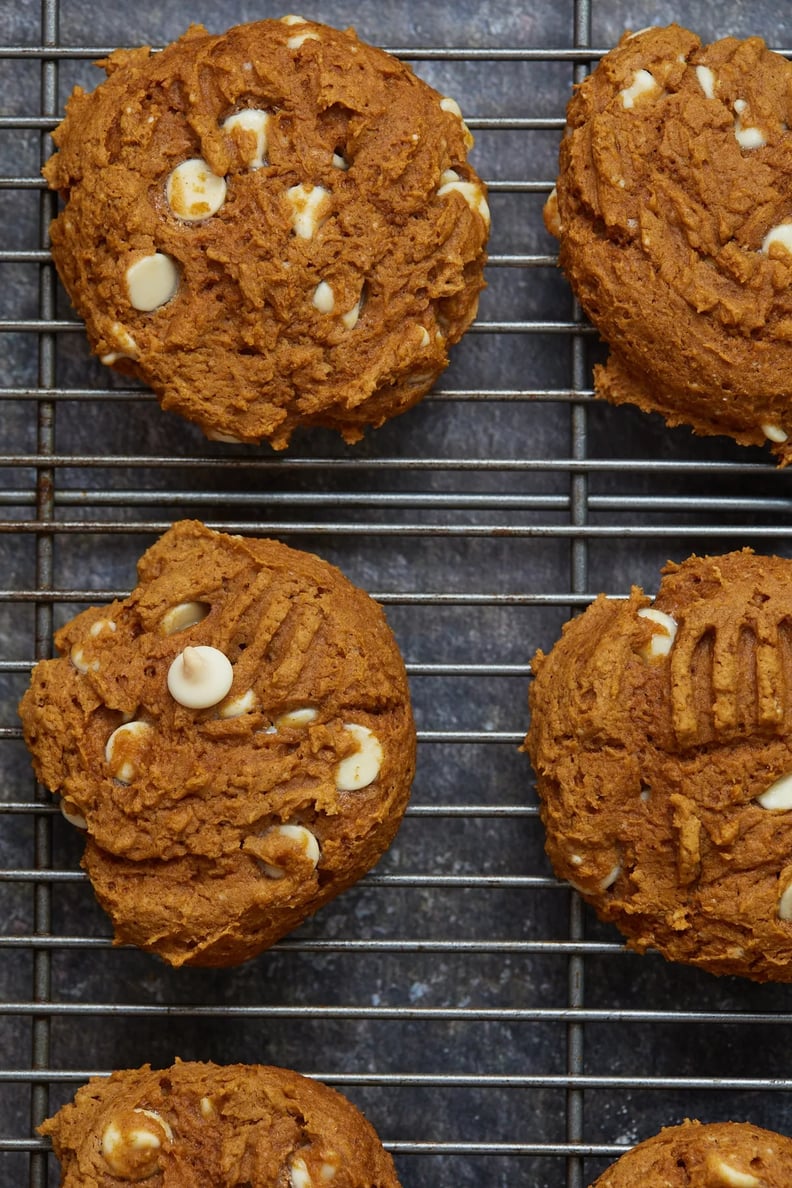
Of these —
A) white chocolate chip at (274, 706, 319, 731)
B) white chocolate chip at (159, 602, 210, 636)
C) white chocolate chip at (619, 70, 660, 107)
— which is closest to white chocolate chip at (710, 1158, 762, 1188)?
white chocolate chip at (274, 706, 319, 731)

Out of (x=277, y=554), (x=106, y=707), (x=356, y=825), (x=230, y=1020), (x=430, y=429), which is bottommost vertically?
(x=230, y=1020)

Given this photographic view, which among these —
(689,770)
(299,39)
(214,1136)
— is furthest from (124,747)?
(299,39)

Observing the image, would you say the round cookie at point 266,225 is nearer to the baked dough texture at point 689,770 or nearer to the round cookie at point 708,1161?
the baked dough texture at point 689,770

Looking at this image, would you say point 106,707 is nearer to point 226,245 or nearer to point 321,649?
point 321,649

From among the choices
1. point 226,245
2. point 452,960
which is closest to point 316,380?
point 226,245

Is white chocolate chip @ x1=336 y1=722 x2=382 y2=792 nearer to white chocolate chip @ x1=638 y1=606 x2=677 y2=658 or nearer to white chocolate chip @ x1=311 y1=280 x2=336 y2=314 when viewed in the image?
white chocolate chip @ x1=638 y1=606 x2=677 y2=658

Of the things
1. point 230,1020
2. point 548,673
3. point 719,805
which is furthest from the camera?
point 230,1020
